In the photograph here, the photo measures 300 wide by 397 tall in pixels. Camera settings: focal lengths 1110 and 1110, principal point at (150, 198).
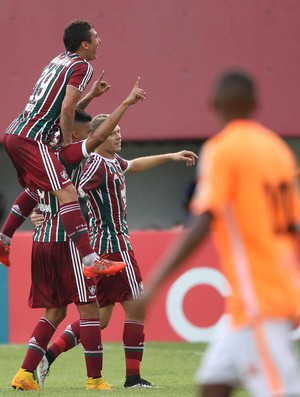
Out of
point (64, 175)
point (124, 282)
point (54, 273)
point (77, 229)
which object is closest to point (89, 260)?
point (77, 229)

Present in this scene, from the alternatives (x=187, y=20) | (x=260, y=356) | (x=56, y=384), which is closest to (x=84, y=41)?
(x=56, y=384)

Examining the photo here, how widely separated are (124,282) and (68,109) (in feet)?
4.58

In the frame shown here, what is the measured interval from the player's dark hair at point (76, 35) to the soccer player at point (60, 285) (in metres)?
0.69

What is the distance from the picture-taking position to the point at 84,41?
26.9 feet

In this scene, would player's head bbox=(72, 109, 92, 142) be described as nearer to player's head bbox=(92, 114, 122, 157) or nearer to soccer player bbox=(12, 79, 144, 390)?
player's head bbox=(92, 114, 122, 157)

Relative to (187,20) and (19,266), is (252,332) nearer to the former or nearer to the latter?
(19,266)

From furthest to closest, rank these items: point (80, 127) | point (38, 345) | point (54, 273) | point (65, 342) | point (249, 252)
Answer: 1. point (80, 127)
2. point (65, 342)
3. point (54, 273)
4. point (38, 345)
5. point (249, 252)

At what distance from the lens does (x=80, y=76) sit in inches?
314

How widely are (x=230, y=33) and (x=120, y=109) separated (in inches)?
351

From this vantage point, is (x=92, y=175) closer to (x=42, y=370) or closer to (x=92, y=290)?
(x=92, y=290)

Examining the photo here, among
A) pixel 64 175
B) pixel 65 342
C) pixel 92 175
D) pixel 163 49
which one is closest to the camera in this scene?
pixel 64 175

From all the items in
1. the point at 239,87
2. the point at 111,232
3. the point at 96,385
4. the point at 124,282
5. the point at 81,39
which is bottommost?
the point at 96,385

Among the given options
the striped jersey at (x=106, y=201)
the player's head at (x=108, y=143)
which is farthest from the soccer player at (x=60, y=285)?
the player's head at (x=108, y=143)

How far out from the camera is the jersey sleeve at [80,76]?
25.9ft
